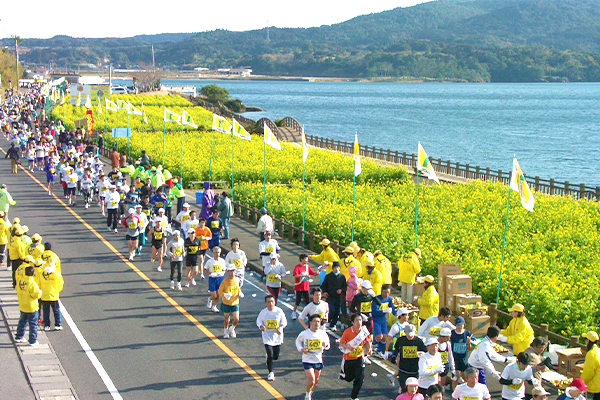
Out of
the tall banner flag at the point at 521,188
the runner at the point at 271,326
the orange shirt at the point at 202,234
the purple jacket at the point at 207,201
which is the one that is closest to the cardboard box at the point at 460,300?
the tall banner flag at the point at 521,188

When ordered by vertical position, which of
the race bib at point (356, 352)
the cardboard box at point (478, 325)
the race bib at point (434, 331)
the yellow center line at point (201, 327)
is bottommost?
the yellow center line at point (201, 327)

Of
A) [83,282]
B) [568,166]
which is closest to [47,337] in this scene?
[83,282]

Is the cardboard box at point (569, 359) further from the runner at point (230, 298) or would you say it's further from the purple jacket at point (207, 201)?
the purple jacket at point (207, 201)

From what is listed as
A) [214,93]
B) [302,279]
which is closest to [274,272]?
[302,279]

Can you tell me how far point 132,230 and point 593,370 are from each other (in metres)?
14.6

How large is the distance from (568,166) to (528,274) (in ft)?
229

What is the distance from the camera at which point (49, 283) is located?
1518cm

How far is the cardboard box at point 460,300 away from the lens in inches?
603

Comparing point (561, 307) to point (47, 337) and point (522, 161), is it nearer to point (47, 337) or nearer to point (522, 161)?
point (47, 337)

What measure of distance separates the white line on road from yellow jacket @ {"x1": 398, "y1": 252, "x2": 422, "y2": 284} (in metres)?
7.26

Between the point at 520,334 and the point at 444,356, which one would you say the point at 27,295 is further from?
the point at 520,334

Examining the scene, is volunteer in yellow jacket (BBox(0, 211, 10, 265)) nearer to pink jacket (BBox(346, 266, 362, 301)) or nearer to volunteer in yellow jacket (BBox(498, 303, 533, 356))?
pink jacket (BBox(346, 266, 362, 301))

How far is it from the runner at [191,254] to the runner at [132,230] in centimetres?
320

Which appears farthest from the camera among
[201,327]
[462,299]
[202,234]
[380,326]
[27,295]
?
[202,234]
